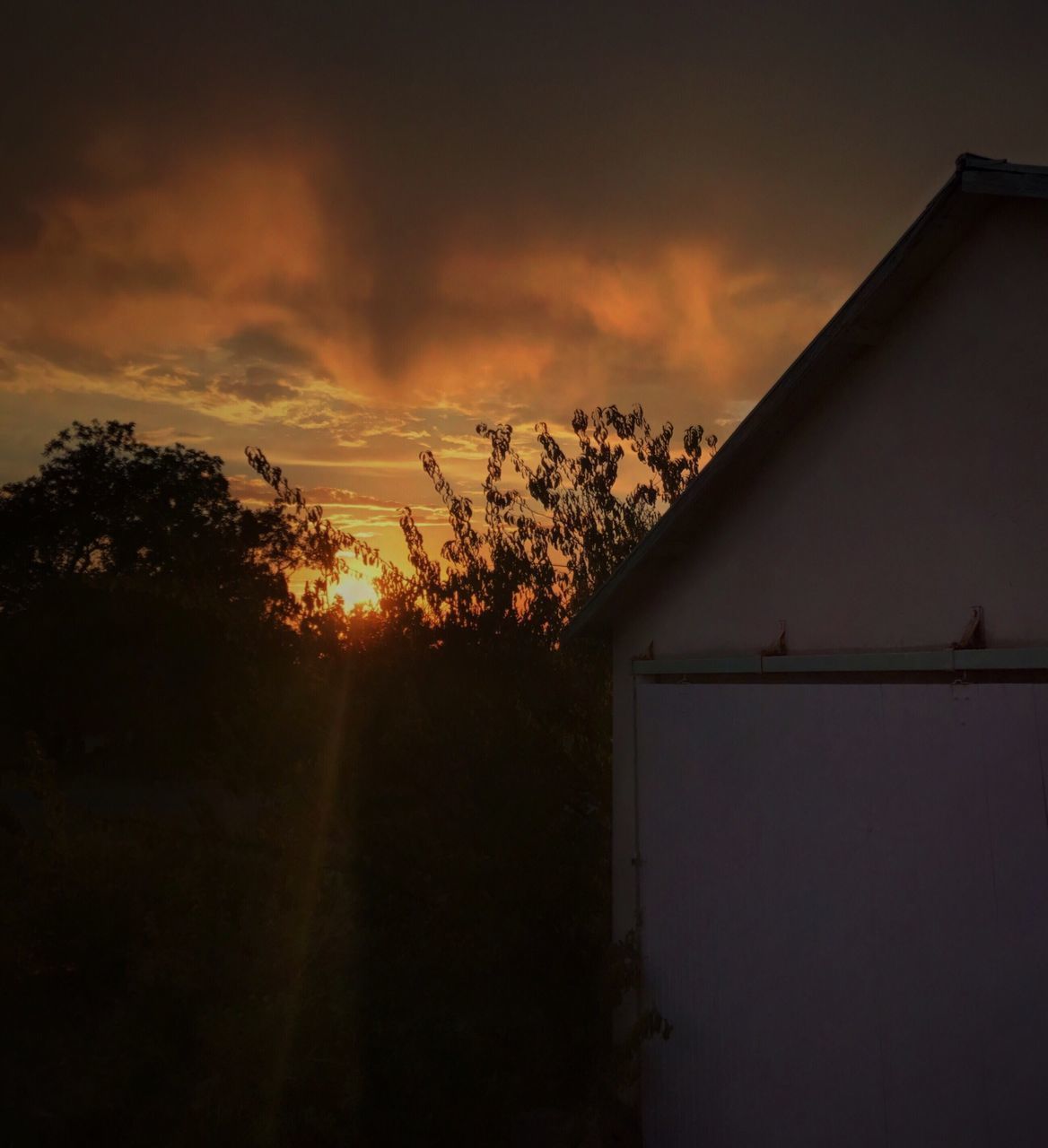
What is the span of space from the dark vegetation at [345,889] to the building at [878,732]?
1.30 metres

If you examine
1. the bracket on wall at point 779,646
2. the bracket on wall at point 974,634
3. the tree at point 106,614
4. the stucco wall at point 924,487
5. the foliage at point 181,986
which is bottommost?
the foliage at point 181,986

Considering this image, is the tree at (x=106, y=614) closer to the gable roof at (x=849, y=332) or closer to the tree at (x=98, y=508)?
the tree at (x=98, y=508)

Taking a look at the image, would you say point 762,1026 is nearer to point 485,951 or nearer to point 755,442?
point 485,951

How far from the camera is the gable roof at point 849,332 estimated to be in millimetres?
3980

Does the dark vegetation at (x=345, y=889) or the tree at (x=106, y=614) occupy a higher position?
the tree at (x=106, y=614)

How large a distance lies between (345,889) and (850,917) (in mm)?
4367

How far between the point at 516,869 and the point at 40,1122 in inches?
153

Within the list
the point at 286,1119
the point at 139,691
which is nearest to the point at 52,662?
the point at 139,691

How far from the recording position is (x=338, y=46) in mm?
7945

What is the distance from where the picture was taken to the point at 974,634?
3.93 m

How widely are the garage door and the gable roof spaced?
1137 mm

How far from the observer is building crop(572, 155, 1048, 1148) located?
3.65 metres

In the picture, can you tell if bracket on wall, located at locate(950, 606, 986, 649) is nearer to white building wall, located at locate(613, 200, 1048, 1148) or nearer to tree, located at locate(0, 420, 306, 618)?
A: white building wall, located at locate(613, 200, 1048, 1148)

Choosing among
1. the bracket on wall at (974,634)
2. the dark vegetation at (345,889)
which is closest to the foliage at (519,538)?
the dark vegetation at (345,889)
